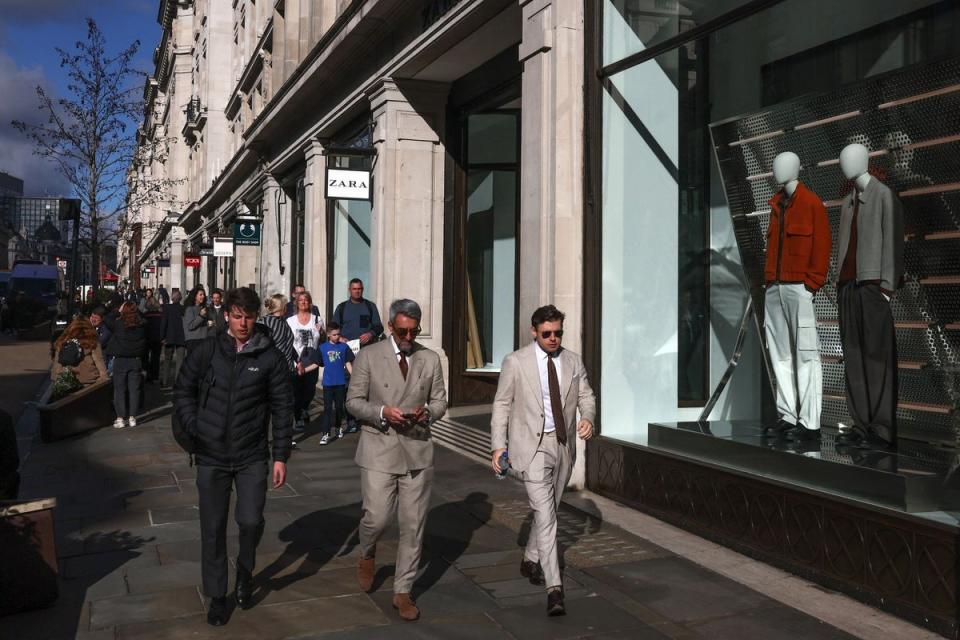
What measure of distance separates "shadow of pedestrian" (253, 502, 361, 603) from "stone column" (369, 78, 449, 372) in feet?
20.7

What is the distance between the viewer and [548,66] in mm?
8875

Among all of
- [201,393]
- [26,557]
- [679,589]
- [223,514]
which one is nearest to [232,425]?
[201,393]

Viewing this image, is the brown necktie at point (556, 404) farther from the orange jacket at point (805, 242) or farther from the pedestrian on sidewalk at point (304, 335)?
the pedestrian on sidewalk at point (304, 335)

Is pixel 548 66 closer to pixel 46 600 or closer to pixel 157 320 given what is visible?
pixel 46 600

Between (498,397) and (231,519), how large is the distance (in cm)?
302

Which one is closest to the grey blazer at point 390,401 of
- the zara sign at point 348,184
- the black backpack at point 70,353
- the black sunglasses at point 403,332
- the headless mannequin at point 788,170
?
the black sunglasses at point 403,332

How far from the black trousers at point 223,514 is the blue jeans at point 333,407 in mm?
6148

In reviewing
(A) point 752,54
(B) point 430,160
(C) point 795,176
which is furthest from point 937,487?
(B) point 430,160

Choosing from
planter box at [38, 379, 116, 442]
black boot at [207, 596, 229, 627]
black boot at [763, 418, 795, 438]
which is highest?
black boot at [763, 418, 795, 438]

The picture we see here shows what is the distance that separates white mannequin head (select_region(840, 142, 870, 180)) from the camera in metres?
6.36

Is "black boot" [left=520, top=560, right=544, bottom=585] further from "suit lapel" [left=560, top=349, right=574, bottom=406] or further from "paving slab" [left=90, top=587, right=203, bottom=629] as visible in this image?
"paving slab" [left=90, top=587, right=203, bottom=629]

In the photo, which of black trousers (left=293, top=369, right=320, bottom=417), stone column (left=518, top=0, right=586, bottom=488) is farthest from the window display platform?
black trousers (left=293, top=369, right=320, bottom=417)

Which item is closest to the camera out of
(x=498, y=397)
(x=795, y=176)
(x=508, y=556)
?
(x=498, y=397)

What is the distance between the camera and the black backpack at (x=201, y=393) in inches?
202
